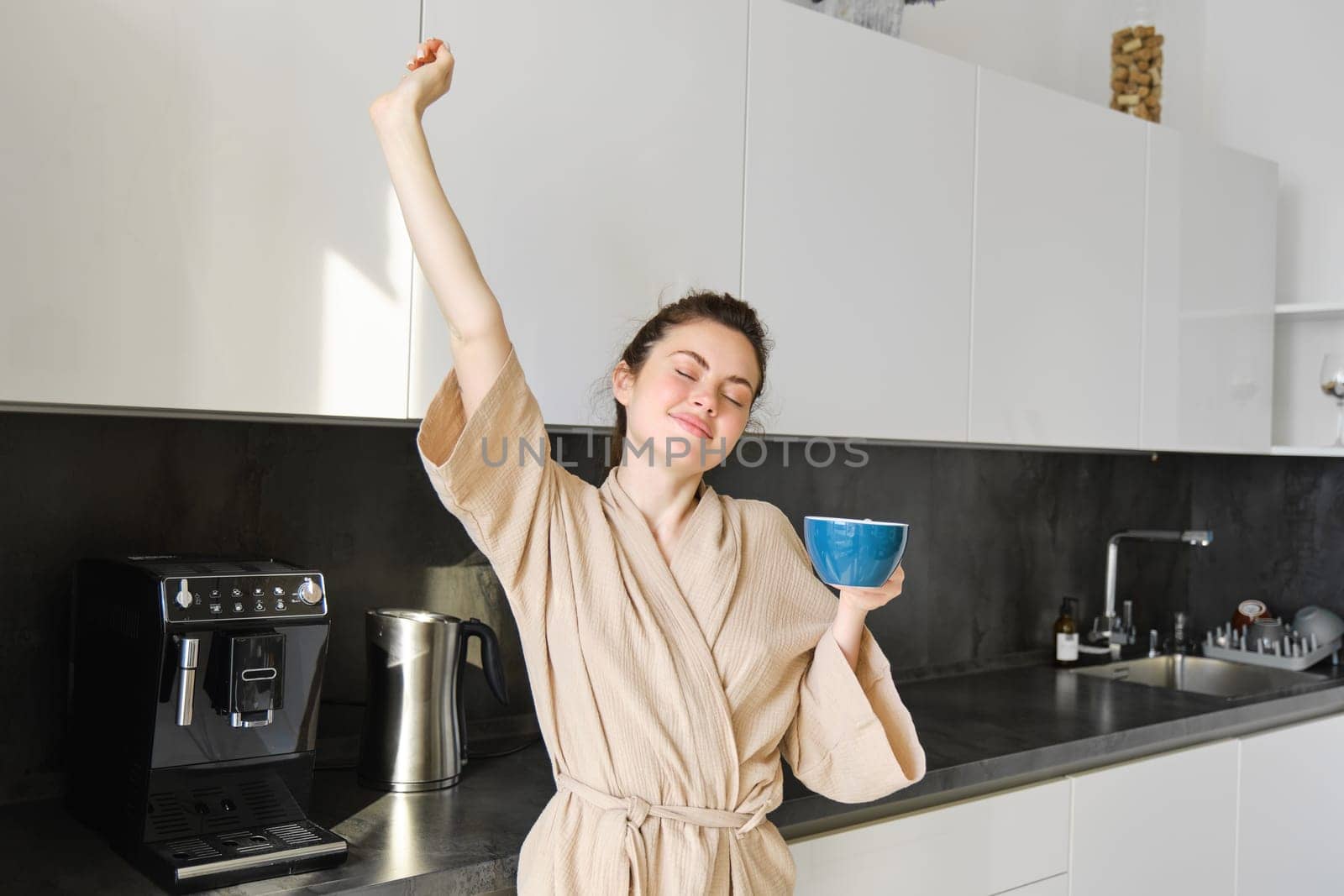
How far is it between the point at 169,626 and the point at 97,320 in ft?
1.14

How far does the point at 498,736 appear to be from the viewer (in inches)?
76.5

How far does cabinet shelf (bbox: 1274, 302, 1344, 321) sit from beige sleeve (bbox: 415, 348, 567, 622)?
216 centimetres

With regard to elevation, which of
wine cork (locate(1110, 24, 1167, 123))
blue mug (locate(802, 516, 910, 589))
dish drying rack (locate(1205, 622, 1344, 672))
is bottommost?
dish drying rack (locate(1205, 622, 1344, 672))

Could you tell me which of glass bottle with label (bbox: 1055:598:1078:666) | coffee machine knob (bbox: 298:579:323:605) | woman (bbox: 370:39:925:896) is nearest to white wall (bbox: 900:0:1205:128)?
glass bottle with label (bbox: 1055:598:1078:666)

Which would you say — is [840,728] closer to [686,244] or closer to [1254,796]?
[686,244]

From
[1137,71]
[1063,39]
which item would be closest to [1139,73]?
[1137,71]

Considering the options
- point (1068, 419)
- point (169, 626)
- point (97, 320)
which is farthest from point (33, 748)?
point (1068, 419)

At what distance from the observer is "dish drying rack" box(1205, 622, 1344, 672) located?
2.77 metres

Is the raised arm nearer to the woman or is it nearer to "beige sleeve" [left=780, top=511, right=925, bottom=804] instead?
the woman

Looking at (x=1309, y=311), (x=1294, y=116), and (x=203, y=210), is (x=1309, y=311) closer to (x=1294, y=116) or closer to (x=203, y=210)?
(x=1294, y=116)

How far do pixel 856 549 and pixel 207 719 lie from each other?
78 cm

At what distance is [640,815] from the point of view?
128 centimetres

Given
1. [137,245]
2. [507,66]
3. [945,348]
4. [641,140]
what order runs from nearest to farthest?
[137,245]
[507,66]
[641,140]
[945,348]

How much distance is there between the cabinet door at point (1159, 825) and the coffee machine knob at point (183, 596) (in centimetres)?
149
